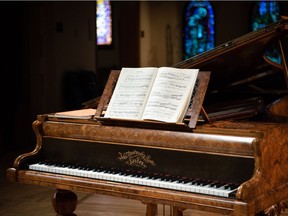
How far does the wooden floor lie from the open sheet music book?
5.46 ft

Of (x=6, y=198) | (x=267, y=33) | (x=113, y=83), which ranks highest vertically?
(x=267, y=33)

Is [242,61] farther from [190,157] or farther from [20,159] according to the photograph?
[20,159]

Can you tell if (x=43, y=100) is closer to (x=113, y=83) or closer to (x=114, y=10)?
(x=113, y=83)

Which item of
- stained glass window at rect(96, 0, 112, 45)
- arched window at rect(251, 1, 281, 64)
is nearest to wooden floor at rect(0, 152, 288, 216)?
arched window at rect(251, 1, 281, 64)

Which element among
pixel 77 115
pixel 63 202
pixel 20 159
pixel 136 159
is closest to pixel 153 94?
pixel 136 159

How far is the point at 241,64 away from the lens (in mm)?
3887

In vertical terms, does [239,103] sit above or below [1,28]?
below

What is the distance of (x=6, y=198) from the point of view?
525cm

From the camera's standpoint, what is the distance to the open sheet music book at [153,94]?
301 cm

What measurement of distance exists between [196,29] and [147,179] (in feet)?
32.3

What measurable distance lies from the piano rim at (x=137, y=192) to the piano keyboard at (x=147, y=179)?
20 millimetres

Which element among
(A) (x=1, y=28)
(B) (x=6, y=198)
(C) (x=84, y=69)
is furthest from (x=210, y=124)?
(C) (x=84, y=69)

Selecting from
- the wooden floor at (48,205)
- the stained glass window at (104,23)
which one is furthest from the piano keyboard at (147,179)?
the stained glass window at (104,23)

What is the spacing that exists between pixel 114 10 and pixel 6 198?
28.7 feet
